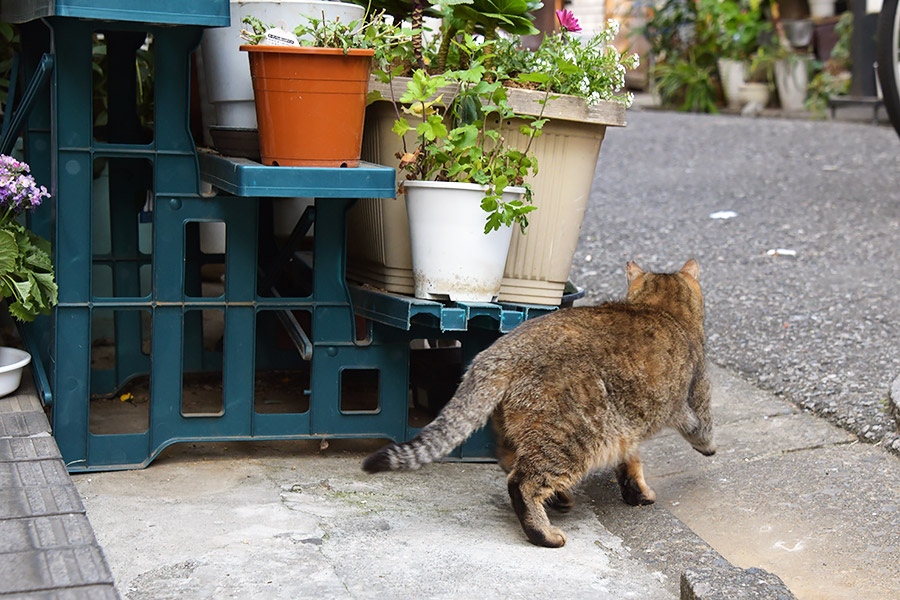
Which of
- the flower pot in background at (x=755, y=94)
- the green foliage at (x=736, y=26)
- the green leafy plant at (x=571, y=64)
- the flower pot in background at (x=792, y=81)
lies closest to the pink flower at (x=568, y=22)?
the green leafy plant at (x=571, y=64)

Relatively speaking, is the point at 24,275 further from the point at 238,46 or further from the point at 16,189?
the point at 238,46

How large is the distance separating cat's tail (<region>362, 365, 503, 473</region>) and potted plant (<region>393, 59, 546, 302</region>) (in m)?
0.33

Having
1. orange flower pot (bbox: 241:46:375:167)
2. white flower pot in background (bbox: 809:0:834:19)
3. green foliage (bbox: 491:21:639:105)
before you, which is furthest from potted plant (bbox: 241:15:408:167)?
white flower pot in background (bbox: 809:0:834:19)

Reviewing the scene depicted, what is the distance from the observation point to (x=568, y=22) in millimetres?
3309

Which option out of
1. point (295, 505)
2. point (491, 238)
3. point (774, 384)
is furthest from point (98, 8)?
point (774, 384)

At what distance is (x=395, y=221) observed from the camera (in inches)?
128

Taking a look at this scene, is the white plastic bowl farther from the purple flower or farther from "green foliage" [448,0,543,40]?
"green foliage" [448,0,543,40]

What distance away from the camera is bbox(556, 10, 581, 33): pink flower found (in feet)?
10.8

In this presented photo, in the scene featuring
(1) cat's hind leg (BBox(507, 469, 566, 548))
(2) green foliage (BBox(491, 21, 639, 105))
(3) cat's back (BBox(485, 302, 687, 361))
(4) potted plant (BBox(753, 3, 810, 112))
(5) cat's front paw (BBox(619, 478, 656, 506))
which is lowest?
(5) cat's front paw (BBox(619, 478, 656, 506))

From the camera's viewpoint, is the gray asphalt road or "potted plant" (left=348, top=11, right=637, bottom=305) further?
the gray asphalt road

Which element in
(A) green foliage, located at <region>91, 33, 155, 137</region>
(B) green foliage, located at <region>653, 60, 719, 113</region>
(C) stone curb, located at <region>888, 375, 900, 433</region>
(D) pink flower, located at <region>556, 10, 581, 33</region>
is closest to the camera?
(D) pink flower, located at <region>556, 10, 581, 33</region>

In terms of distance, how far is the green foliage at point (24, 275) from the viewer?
291 cm

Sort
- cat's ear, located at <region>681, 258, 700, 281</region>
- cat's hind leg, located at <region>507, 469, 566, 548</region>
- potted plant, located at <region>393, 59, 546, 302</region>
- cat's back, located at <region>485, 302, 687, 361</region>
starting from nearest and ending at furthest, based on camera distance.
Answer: cat's hind leg, located at <region>507, 469, 566, 548</region>, cat's back, located at <region>485, 302, 687, 361</region>, potted plant, located at <region>393, 59, 546, 302</region>, cat's ear, located at <region>681, 258, 700, 281</region>

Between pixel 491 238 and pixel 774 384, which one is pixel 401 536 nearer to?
pixel 491 238
